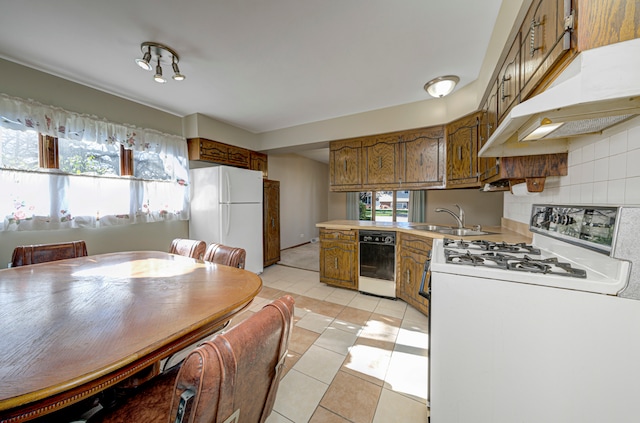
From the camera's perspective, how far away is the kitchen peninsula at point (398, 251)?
224 centimetres

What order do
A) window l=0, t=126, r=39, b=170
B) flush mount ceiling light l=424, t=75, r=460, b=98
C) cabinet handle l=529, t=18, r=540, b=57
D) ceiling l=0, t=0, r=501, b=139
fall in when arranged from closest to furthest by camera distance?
cabinet handle l=529, t=18, r=540, b=57
ceiling l=0, t=0, r=501, b=139
window l=0, t=126, r=39, b=170
flush mount ceiling light l=424, t=75, r=460, b=98

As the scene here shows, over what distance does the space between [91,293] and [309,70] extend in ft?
7.57

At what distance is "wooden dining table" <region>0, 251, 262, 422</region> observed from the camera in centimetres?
58

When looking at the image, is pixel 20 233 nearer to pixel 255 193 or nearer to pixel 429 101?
pixel 255 193

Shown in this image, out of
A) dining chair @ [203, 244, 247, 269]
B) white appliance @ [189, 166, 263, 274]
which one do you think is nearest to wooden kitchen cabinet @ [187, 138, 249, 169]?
white appliance @ [189, 166, 263, 274]

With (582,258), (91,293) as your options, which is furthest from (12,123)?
(582,258)

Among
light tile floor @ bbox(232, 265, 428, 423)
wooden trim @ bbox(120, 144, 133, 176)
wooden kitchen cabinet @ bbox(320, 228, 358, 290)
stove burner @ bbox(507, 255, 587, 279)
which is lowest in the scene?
light tile floor @ bbox(232, 265, 428, 423)

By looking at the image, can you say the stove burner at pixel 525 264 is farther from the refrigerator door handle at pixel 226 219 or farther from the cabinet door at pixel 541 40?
the refrigerator door handle at pixel 226 219

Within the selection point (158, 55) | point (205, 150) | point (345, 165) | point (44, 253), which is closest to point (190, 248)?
point (44, 253)

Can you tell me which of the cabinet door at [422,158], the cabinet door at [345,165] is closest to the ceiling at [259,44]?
the cabinet door at [422,158]

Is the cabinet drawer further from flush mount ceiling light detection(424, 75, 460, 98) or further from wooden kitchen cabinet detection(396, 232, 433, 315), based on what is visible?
flush mount ceiling light detection(424, 75, 460, 98)

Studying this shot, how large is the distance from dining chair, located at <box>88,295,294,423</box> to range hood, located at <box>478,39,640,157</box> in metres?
1.11

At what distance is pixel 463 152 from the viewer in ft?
8.15

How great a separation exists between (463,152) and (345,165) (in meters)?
1.52
